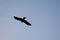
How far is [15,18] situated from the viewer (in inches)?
2250

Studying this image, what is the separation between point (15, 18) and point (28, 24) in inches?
182

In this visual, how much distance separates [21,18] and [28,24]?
3.56m

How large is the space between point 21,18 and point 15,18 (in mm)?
1374

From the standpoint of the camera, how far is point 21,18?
57.7 metres

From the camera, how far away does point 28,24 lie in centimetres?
6062

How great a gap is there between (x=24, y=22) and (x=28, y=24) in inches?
62.0

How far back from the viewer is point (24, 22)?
2339 inches

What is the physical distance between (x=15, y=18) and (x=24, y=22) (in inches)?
120
